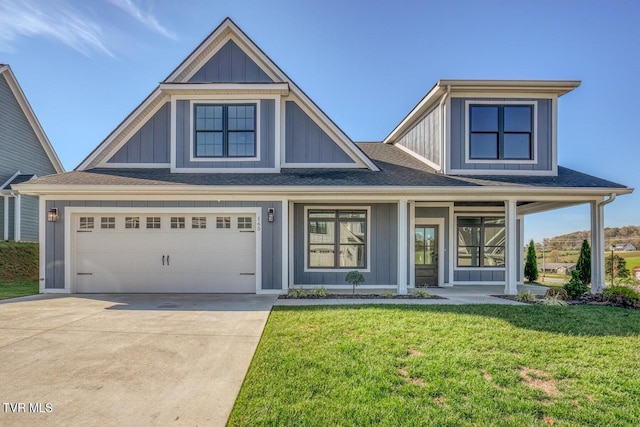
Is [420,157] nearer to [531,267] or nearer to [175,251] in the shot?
[531,267]

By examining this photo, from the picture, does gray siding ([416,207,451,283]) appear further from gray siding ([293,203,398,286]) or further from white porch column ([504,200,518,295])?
white porch column ([504,200,518,295])

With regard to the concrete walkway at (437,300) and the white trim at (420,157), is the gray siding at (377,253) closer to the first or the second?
the concrete walkway at (437,300)

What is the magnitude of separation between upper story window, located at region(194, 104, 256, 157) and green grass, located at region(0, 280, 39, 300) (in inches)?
234

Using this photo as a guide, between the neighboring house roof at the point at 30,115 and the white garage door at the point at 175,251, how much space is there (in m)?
11.3

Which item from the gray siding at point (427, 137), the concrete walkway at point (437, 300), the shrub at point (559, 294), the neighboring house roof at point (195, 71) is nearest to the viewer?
the concrete walkway at point (437, 300)

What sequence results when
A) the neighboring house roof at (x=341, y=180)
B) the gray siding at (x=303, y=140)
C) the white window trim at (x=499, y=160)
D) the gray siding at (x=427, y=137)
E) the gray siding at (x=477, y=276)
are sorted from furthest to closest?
the gray siding at (x=477, y=276) → the gray siding at (x=427, y=137) → the gray siding at (x=303, y=140) → the white window trim at (x=499, y=160) → the neighboring house roof at (x=341, y=180)

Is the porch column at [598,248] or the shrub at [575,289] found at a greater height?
the porch column at [598,248]

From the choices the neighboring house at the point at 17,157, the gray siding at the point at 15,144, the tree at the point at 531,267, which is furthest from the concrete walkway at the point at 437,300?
the gray siding at the point at 15,144

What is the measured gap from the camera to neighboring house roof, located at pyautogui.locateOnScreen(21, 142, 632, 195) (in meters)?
8.82

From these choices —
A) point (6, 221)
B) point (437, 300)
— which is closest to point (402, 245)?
point (437, 300)

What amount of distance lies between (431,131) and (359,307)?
657 cm

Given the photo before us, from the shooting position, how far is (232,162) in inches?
390

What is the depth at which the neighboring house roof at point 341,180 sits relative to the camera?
8.82 metres

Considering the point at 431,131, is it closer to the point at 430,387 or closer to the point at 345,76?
the point at 345,76
